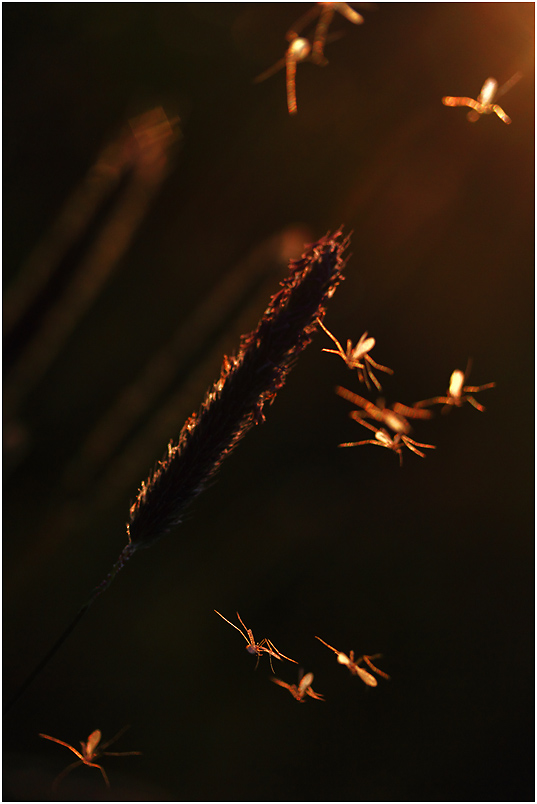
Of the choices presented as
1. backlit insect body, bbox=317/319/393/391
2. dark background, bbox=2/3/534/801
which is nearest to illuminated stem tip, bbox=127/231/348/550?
backlit insect body, bbox=317/319/393/391

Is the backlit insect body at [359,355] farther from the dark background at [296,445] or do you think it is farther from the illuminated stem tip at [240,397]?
the dark background at [296,445]

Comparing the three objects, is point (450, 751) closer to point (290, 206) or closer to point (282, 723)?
point (282, 723)

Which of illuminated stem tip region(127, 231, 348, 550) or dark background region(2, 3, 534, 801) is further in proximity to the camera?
dark background region(2, 3, 534, 801)

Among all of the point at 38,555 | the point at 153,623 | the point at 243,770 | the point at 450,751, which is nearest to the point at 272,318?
the point at 38,555

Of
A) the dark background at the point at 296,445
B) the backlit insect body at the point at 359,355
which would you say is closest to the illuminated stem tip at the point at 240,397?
the backlit insect body at the point at 359,355

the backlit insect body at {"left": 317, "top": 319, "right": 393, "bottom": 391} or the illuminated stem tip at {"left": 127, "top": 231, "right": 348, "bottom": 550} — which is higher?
the backlit insect body at {"left": 317, "top": 319, "right": 393, "bottom": 391}

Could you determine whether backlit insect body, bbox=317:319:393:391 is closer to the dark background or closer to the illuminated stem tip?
the illuminated stem tip
